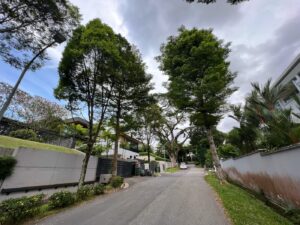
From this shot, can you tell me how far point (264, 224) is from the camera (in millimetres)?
4777

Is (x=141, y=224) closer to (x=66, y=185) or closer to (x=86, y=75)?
(x=66, y=185)

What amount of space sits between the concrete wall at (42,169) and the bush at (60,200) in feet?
6.46

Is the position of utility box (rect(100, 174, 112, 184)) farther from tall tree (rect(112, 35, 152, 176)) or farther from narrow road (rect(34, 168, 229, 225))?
narrow road (rect(34, 168, 229, 225))

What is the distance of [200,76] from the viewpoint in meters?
14.9

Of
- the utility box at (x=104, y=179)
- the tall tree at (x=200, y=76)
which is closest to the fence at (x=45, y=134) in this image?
the utility box at (x=104, y=179)

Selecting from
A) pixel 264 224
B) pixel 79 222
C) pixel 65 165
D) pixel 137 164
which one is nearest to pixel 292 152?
pixel 264 224

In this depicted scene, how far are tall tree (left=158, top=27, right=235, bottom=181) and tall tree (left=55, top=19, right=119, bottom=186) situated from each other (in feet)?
20.9

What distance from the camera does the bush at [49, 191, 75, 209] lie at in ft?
22.8

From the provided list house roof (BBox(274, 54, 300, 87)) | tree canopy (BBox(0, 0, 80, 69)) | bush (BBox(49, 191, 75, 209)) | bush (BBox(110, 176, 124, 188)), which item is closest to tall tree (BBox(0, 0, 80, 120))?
tree canopy (BBox(0, 0, 80, 69))

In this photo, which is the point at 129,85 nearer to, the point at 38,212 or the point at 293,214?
the point at 38,212

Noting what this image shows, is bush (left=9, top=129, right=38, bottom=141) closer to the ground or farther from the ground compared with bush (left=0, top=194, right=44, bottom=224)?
farther from the ground

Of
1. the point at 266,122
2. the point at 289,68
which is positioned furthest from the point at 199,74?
the point at 289,68

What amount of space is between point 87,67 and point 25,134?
A: 19.2ft

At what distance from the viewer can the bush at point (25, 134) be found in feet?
34.2
